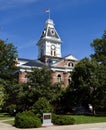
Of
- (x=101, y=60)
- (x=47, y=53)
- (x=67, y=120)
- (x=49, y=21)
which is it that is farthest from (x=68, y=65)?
(x=67, y=120)

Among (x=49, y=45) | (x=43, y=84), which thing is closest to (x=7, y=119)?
(x=43, y=84)

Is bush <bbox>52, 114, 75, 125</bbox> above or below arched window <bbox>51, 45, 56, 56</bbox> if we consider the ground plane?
below

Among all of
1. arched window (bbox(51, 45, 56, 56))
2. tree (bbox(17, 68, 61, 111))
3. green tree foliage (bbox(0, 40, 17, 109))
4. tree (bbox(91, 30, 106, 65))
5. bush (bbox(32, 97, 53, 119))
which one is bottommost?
bush (bbox(32, 97, 53, 119))

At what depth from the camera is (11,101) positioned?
63656mm

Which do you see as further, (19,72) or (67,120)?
(19,72)

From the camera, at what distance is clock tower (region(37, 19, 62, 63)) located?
261 ft

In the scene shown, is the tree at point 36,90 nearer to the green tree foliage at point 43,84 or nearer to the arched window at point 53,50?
the green tree foliage at point 43,84

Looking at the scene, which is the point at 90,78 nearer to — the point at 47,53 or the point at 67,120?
the point at 67,120

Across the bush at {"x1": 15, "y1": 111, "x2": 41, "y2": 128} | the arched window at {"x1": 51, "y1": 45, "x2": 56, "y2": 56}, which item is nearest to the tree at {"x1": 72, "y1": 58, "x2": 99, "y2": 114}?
the bush at {"x1": 15, "y1": 111, "x2": 41, "y2": 128}

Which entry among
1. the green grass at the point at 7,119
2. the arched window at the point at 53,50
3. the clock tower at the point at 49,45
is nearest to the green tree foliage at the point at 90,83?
the green grass at the point at 7,119

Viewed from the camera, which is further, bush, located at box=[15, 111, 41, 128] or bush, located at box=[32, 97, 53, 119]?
bush, located at box=[32, 97, 53, 119]

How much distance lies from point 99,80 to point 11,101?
24.3m

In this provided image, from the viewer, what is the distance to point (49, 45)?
81.1 meters

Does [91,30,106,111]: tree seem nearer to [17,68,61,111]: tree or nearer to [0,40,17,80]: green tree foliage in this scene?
[17,68,61,111]: tree
